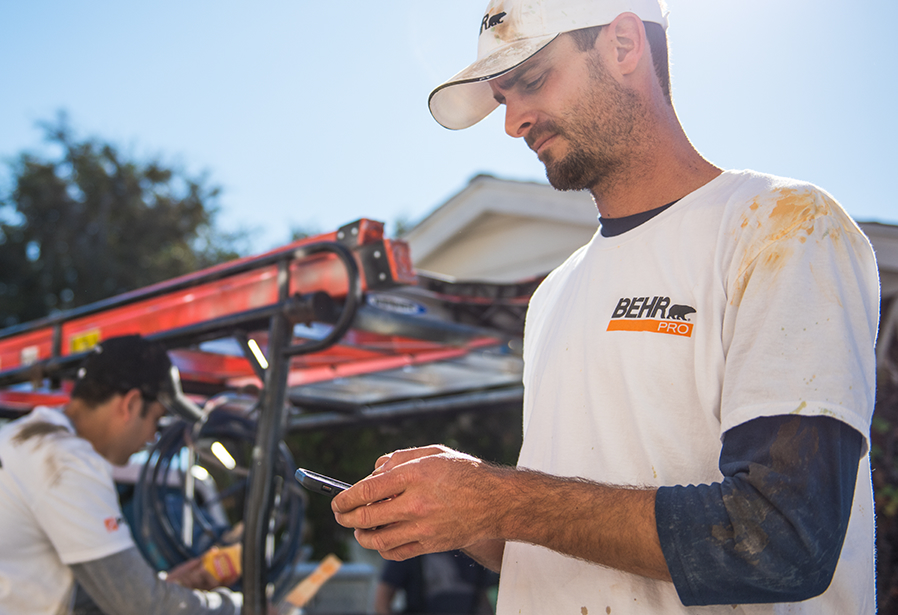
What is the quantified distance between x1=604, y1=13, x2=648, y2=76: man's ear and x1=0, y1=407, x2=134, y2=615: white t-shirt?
2364mm

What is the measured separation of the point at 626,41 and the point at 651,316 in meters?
0.63

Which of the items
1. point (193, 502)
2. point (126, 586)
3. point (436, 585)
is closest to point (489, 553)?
point (126, 586)

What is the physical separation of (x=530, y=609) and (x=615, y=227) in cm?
80

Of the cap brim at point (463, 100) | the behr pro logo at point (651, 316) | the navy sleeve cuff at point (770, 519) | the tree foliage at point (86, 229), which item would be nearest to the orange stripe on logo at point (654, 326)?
the behr pro logo at point (651, 316)

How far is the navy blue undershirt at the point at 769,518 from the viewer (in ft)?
3.15

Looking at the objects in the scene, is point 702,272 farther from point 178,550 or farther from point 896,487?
point 896,487

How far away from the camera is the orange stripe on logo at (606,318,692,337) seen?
1.26 metres

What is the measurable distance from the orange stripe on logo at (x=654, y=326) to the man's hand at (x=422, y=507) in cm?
39

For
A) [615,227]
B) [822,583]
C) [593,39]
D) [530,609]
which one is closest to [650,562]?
[822,583]

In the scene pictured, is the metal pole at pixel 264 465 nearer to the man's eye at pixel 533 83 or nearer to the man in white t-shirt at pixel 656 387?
the man in white t-shirt at pixel 656 387

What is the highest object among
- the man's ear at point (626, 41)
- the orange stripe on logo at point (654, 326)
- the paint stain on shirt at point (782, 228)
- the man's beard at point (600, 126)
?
the man's ear at point (626, 41)

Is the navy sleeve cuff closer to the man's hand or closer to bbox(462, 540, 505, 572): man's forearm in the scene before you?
the man's hand

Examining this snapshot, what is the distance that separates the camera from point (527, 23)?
1537 millimetres

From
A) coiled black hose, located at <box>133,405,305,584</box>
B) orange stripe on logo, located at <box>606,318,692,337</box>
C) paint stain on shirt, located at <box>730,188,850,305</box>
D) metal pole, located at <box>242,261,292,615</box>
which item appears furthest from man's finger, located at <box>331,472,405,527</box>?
coiled black hose, located at <box>133,405,305,584</box>
